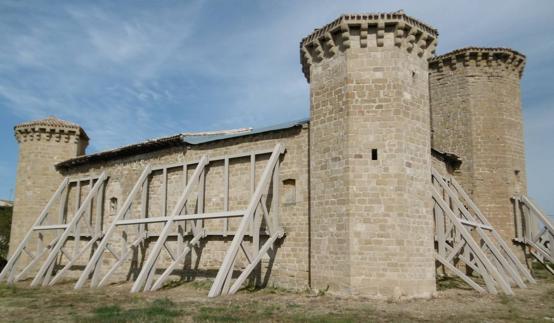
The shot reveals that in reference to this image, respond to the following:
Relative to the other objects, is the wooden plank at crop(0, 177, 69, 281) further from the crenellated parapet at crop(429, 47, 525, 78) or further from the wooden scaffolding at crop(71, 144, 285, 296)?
the crenellated parapet at crop(429, 47, 525, 78)

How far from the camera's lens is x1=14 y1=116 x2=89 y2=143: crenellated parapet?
67.9ft

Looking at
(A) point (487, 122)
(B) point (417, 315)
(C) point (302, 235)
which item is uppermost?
(A) point (487, 122)

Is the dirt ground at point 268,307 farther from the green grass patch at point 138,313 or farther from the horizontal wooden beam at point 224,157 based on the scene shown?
the horizontal wooden beam at point 224,157

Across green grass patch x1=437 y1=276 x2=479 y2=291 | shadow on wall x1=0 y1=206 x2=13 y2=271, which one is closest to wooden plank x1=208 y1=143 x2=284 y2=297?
green grass patch x1=437 y1=276 x2=479 y2=291

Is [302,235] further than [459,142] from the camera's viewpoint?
No

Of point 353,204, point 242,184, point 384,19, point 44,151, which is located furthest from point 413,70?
point 44,151

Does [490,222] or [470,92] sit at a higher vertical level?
[470,92]

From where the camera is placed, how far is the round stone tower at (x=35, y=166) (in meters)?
20.5

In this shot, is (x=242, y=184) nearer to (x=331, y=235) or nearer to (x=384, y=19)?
(x=331, y=235)

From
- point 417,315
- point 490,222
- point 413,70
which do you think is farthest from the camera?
point 490,222

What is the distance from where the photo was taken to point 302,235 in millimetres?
12438

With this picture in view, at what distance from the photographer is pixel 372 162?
11.5 metres

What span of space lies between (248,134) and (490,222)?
32.1ft

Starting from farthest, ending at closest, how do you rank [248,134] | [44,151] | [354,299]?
[44,151] → [248,134] → [354,299]
